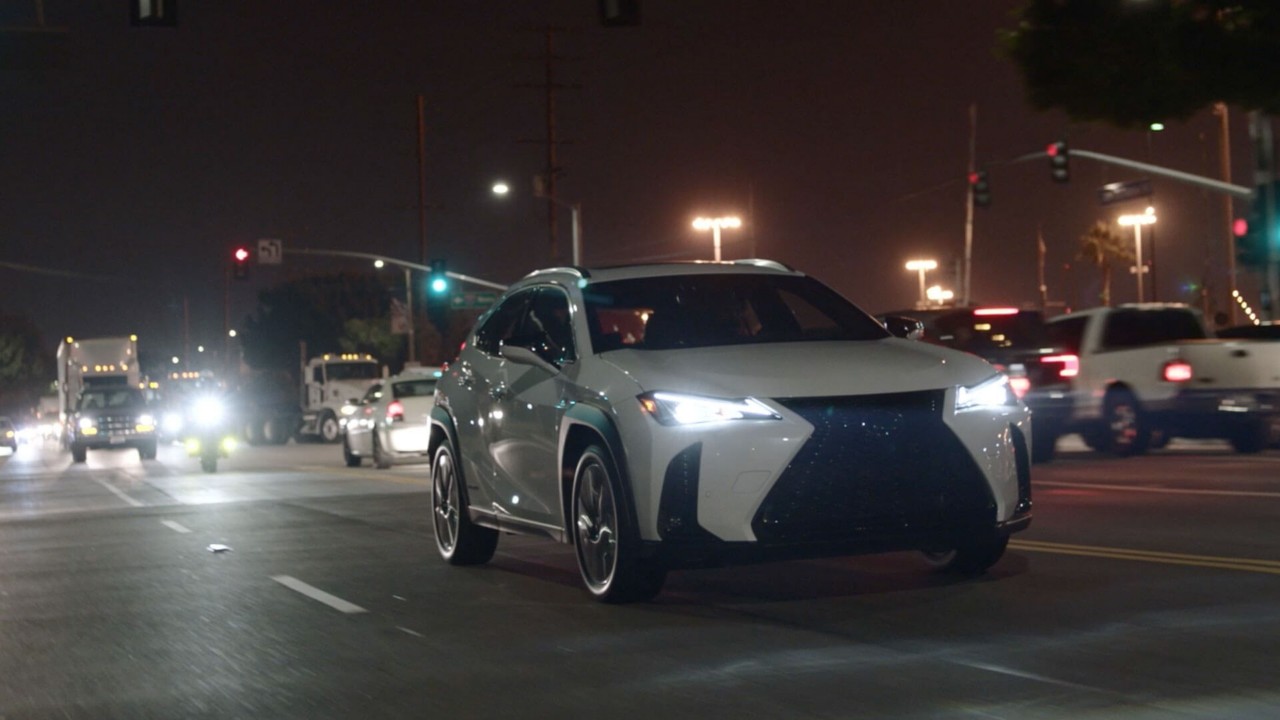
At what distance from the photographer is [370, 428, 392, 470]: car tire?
96.0 ft

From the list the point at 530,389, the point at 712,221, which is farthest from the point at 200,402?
the point at 712,221

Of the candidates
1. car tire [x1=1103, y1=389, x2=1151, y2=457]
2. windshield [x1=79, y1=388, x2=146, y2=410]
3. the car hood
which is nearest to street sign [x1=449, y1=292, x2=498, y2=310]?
windshield [x1=79, y1=388, x2=146, y2=410]

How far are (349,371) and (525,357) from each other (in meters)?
50.3

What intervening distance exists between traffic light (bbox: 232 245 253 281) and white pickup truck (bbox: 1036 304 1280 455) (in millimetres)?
31267

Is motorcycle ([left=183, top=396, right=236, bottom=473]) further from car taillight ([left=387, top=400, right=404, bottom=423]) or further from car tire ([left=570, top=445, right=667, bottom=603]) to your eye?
car tire ([left=570, top=445, right=667, bottom=603])

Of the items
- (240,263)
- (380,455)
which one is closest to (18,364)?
(240,263)

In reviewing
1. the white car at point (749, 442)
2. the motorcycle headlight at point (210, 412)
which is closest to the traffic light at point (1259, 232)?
the motorcycle headlight at point (210, 412)

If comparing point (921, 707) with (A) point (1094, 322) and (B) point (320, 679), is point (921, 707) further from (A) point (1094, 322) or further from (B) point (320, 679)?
(A) point (1094, 322)

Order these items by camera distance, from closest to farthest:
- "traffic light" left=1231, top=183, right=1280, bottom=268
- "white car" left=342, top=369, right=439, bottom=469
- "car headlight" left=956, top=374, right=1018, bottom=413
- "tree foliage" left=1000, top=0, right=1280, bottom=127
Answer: "car headlight" left=956, top=374, right=1018, bottom=413 → "tree foliage" left=1000, top=0, right=1280, bottom=127 → "white car" left=342, top=369, right=439, bottom=469 → "traffic light" left=1231, top=183, right=1280, bottom=268

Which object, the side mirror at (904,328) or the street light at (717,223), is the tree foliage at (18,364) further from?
the side mirror at (904,328)

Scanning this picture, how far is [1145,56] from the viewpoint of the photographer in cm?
2795

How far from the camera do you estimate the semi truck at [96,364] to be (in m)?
59.5

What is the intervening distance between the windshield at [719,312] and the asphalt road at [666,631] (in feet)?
4.37

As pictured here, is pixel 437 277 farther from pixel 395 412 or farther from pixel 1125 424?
pixel 1125 424
